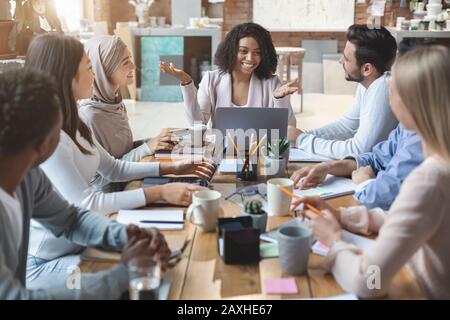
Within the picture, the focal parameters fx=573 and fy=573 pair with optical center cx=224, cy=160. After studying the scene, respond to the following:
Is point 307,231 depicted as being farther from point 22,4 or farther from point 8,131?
point 22,4

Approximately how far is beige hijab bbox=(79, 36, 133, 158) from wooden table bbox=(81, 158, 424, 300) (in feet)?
4.09

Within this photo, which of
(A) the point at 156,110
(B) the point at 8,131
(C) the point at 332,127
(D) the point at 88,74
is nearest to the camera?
(B) the point at 8,131

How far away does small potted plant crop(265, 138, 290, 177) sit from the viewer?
1969 mm

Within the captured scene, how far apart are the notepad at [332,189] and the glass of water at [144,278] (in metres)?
0.75

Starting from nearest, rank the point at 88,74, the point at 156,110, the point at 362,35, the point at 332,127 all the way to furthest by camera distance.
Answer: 1. the point at 88,74
2. the point at 362,35
3. the point at 332,127
4. the point at 156,110

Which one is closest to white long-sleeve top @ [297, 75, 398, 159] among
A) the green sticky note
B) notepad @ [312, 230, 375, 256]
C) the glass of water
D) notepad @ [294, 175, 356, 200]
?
notepad @ [294, 175, 356, 200]

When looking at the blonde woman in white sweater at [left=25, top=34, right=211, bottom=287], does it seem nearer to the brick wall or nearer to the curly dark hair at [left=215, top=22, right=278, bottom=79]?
the curly dark hair at [left=215, top=22, right=278, bottom=79]

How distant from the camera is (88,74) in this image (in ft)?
6.56

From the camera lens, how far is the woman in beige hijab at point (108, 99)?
8.27 feet

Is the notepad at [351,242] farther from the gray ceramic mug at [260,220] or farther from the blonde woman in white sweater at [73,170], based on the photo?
the blonde woman in white sweater at [73,170]

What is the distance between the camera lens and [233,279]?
48.3 inches

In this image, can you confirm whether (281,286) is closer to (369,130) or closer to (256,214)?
(256,214)

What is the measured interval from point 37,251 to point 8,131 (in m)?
0.64
